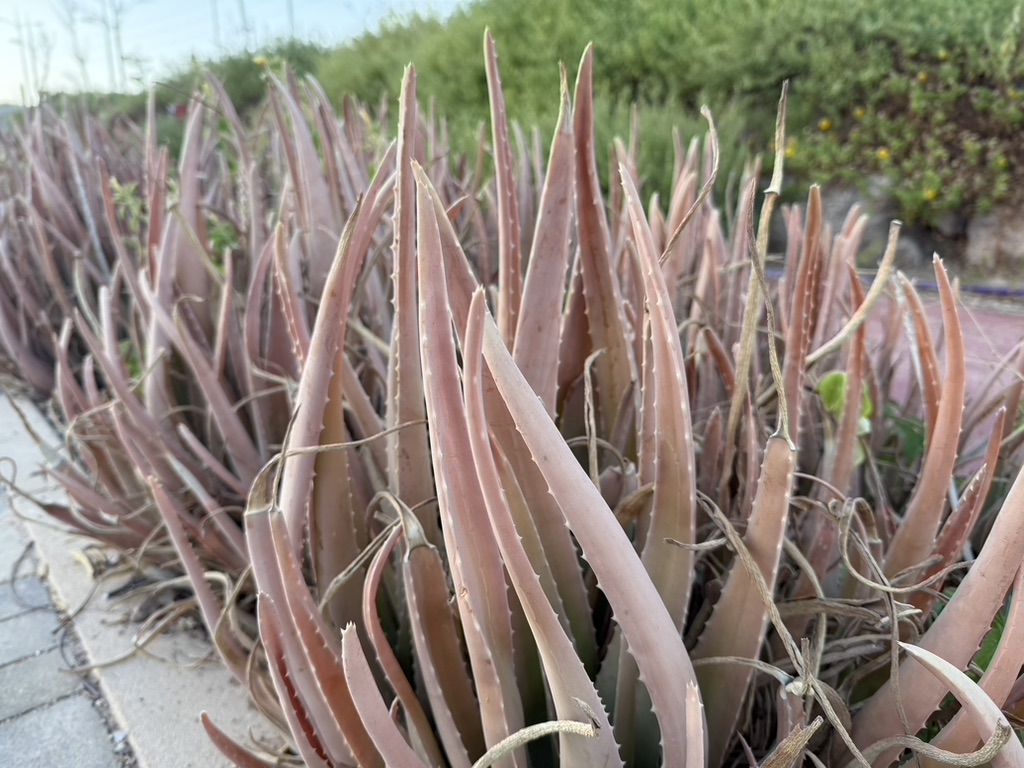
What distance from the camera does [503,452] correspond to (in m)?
0.46

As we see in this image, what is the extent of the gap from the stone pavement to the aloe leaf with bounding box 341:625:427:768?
0.48m

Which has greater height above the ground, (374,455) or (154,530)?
(374,455)

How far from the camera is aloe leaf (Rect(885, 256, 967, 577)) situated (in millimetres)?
482

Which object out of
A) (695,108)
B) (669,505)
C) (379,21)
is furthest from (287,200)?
(379,21)

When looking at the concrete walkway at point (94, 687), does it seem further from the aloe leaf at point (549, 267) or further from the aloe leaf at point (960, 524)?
the aloe leaf at point (960, 524)

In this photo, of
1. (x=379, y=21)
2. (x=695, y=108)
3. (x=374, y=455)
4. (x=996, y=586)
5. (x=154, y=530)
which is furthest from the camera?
(x=379, y=21)

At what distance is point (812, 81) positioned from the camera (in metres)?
3.39

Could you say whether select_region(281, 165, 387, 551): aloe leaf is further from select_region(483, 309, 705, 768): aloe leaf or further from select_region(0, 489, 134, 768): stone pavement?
select_region(0, 489, 134, 768): stone pavement

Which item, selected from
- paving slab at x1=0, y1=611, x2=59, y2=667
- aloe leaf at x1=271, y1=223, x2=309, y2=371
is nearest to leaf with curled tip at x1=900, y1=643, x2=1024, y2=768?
aloe leaf at x1=271, y1=223, x2=309, y2=371

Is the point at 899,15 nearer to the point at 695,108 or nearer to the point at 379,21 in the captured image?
the point at 695,108

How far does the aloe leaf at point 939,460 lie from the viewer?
19.0 inches

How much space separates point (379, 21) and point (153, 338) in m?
6.49

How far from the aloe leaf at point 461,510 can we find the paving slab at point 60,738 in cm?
55

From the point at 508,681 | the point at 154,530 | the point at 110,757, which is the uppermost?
the point at 508,681
